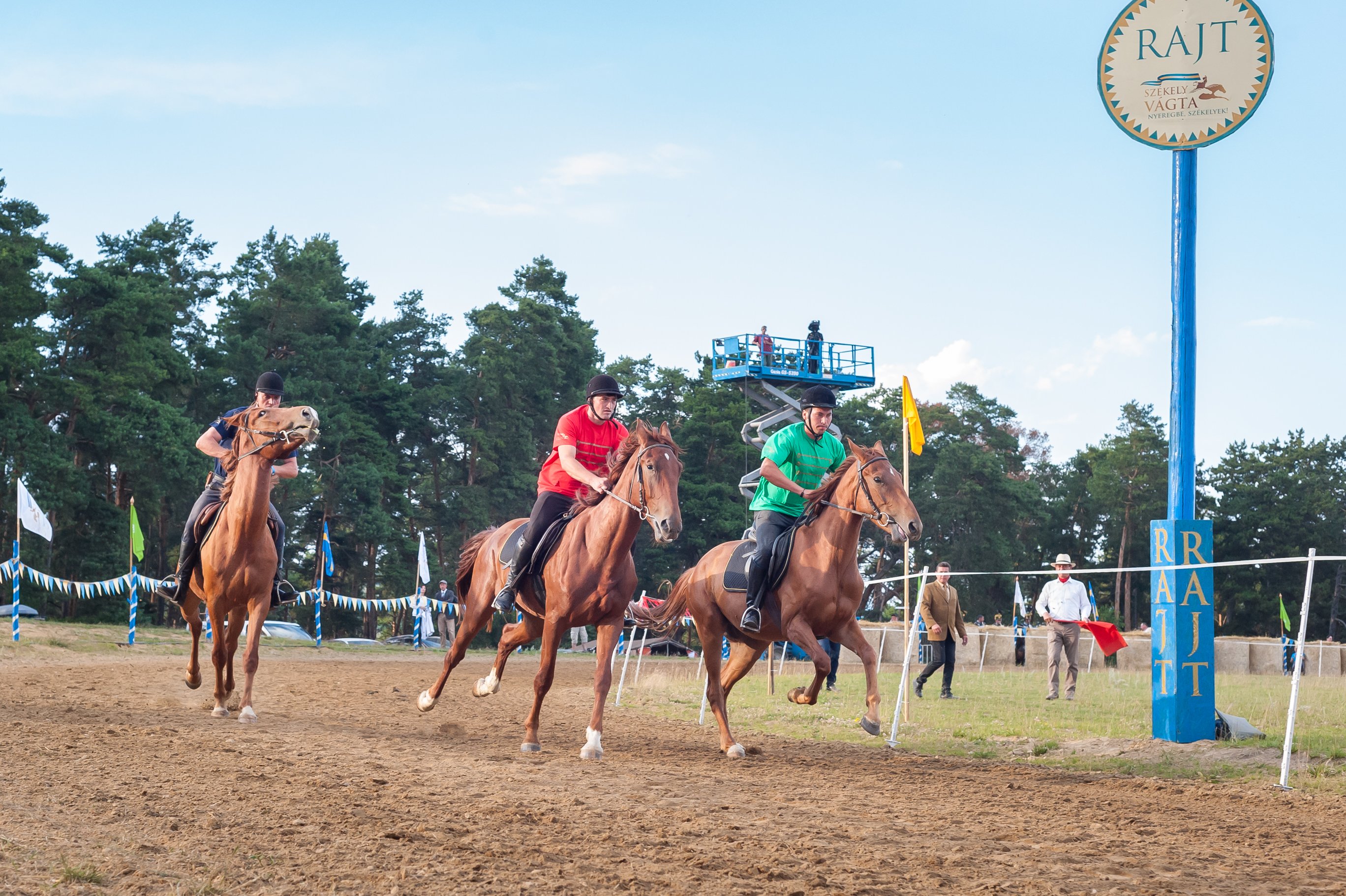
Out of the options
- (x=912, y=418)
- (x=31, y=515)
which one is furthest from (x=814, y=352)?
(x=31, y=515)

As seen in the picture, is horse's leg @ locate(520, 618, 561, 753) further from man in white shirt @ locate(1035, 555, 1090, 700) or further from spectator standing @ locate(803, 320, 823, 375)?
spectator standing @ locate(803, 320, 823, 375)

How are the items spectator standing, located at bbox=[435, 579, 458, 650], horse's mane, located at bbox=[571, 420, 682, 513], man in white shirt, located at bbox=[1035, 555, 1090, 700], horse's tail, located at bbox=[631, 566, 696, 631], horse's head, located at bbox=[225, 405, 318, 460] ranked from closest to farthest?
horse's mane, located at bbox=[571, 420, 682, 513], horse's head, located at bbox=[225, 405, 318, 460], horse's tail, located at bbox=[631, 566, 696, 631], man in white shirt, located at bbox=[1035, 555, 1090, 700], spectator standing, located at bbox=[435, 579, 458, 650]

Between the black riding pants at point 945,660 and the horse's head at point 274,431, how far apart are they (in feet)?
34.1

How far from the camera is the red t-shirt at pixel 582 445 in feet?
35.1

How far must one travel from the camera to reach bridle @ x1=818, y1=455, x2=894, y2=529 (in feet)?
32.9

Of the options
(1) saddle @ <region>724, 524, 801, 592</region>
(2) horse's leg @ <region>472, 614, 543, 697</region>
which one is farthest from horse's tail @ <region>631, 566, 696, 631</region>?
(2) horse's leg @ <region>472, 614, 543, 697</region>

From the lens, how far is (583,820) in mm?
6594

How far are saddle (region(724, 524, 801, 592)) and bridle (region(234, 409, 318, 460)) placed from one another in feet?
12.7

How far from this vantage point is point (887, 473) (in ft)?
33.6

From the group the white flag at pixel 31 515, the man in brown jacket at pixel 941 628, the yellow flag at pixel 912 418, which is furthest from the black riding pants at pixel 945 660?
the white flag at pixel 31 515

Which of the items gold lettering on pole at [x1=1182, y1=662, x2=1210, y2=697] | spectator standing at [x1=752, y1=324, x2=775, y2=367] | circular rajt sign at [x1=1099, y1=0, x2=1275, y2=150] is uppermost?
spectator standing at [x1=752, y1=324, x2=775, y2=367]

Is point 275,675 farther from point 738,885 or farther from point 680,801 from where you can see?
point 738,885

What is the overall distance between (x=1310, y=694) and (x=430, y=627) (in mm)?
30745

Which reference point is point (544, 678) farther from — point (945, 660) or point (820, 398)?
point (945, 660)
